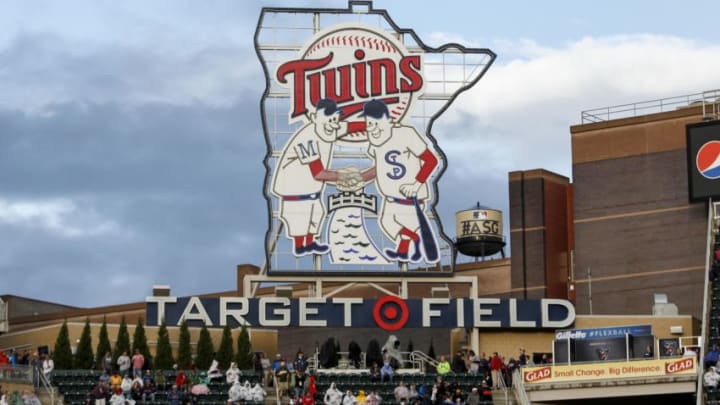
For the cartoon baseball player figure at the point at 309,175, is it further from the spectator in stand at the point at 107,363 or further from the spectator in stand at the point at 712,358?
the spectator in stand at the point at 712,358

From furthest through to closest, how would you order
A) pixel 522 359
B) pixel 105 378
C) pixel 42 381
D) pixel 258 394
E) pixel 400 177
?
pixel 400 177, pixel 522 359, pixel 42 381, pixel 105 378, pixel 258 394

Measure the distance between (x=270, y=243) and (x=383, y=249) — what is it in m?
4.21

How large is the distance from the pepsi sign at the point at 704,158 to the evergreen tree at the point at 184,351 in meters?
25.9

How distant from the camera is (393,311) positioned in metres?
63.7

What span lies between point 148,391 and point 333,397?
594cm

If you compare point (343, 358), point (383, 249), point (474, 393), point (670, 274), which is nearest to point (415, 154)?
point (383, 249)

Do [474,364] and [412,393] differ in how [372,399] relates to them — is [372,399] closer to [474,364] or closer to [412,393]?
[412,393]

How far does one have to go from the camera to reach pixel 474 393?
55.2 m

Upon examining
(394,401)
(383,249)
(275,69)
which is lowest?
(394,401)

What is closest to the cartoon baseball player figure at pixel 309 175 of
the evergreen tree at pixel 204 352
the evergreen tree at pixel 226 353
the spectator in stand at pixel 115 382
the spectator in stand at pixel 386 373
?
the evergreen tree at pixel 226 353

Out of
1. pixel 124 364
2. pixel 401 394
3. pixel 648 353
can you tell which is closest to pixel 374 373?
pixel 401 394

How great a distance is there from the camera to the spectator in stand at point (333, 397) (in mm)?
55312

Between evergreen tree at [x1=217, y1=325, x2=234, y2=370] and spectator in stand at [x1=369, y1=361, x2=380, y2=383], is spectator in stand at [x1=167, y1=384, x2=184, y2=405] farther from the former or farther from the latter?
spectator in stand at [x1=369, y1=361, x2=380, y2=383]

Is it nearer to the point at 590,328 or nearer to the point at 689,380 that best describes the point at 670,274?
the point at 590,328
